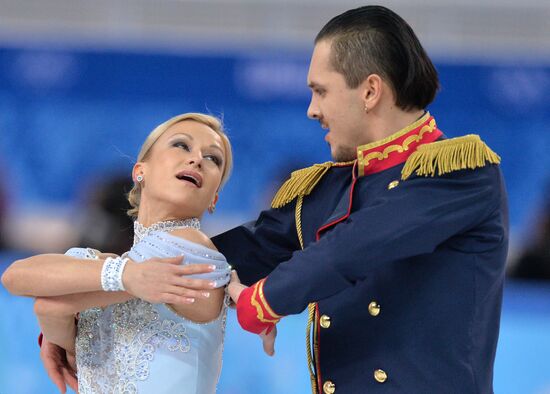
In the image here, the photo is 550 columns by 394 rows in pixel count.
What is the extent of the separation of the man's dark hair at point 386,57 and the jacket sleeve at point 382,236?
29 centimetres

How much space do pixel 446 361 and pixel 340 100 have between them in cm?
73

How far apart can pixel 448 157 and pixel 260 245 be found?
692 mm

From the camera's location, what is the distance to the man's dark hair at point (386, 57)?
225 cm

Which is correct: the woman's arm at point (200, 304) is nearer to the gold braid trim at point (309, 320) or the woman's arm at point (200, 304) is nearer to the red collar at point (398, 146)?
the gold braid trim at point (309, 320)

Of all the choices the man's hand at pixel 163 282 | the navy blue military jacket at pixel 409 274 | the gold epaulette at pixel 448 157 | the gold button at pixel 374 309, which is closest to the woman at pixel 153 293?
the man's hand at pixel 163 282

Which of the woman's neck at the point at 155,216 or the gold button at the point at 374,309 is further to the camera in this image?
the woman's neck at the point at 155,216

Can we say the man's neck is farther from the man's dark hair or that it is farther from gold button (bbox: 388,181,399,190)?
gold button (bbox: 388,181,399,190)

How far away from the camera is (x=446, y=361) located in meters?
2.12

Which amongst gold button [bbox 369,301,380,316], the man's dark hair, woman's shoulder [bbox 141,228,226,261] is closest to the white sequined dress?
woman's shoulder [bbox 141,228,226,261]

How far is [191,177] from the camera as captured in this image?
7.88 feet

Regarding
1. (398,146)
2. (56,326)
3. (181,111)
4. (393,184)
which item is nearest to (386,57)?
(398,146)

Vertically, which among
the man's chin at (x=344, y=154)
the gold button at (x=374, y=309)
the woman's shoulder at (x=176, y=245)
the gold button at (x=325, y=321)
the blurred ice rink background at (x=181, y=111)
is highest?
the blurred ice rink background at (x=181, y=111)

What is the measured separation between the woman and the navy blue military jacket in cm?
26

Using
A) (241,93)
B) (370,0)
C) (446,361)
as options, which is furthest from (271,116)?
(446,361)
